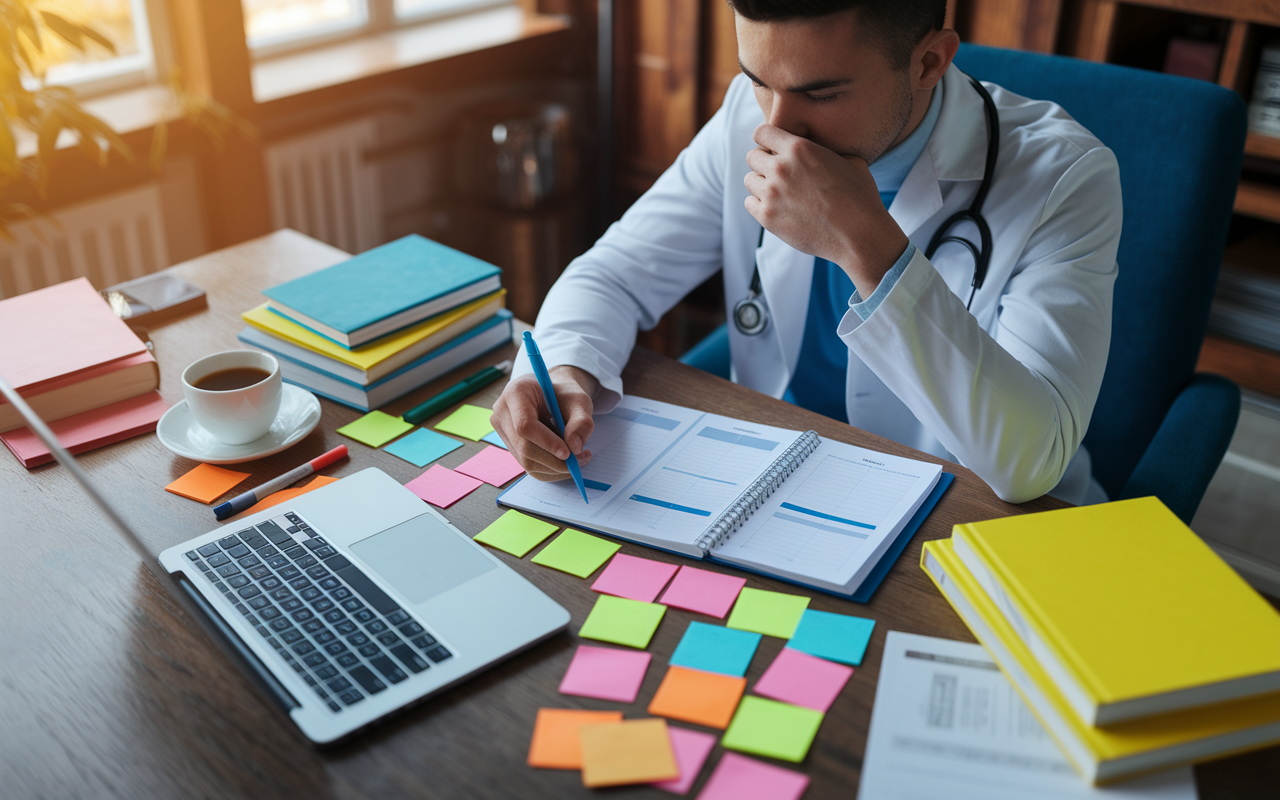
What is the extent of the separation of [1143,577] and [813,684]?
274mm

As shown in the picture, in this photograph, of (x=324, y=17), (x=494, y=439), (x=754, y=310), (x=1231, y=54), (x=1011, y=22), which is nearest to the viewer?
(x=494, y=439)

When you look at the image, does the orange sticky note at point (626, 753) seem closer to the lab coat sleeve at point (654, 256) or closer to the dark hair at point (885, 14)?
the lab coat sleeve at point (654, 256)

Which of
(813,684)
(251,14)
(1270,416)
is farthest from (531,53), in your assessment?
(813,684)

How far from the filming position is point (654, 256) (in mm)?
1425

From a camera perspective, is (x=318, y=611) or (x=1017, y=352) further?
(x=1017, y=352)

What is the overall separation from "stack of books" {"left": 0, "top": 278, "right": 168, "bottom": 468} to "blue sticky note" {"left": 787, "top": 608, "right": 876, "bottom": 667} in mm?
783

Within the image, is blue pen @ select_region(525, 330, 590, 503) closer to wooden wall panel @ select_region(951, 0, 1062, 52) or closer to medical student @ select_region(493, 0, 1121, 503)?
medical student @ select_region(493, 0, 1121, 503)

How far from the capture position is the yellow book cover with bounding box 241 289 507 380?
1.16 m

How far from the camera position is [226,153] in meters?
2.27

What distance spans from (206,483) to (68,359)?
0.90ft

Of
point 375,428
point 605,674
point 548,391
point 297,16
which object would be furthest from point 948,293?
point 297,16

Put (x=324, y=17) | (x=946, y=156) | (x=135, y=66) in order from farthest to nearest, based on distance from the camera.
Result: (x=324, y=17), (x=135, y=66), (x=946, y=156)

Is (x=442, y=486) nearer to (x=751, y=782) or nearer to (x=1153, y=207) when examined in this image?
(x=751, y=782)

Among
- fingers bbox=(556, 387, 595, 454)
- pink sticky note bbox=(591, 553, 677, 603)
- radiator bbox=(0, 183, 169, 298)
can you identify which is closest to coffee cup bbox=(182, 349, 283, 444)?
fingers bbox=(556, 387, 595, 454)
